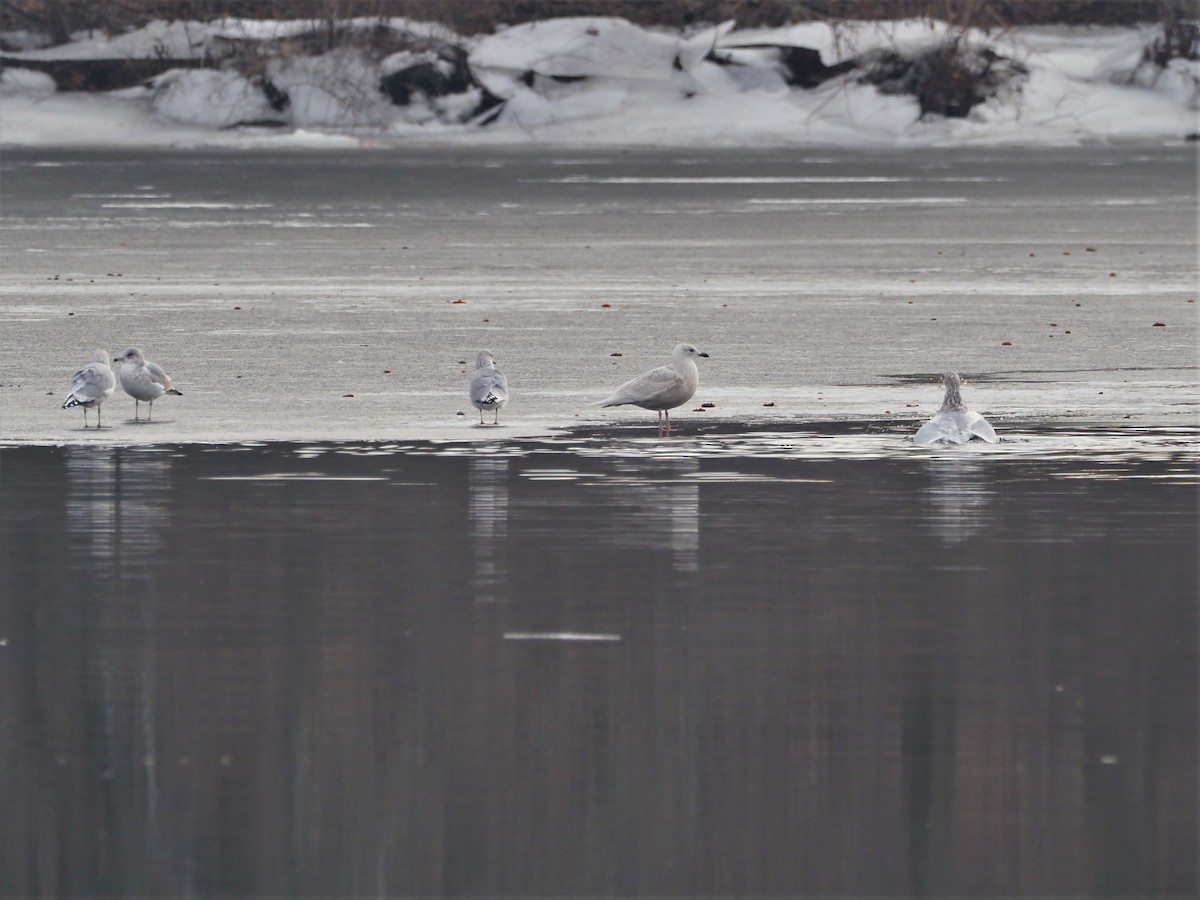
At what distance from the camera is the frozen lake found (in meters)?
5.92

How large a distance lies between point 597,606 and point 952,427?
4.41 meters

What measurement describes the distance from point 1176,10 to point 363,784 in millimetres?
64554

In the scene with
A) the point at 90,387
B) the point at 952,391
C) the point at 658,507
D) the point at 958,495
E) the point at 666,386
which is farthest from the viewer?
the point at 90,387

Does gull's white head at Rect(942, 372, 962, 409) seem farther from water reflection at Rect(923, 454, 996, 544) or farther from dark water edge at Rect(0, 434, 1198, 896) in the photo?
dark water edge at Rect(0, 434, 1198, 896)

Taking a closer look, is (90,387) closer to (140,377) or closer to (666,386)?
(140,377)

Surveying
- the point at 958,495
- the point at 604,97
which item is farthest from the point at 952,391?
the point at 604,97

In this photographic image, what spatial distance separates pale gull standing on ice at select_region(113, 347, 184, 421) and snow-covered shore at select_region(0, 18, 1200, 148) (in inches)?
1901

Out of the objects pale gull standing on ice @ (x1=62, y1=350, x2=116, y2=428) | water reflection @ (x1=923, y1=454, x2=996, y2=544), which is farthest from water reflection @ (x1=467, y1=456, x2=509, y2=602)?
pale gull standing on ice @ (x1=62, y1=350, x2=116, y2=428)

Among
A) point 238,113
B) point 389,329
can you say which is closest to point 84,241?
point 389,329

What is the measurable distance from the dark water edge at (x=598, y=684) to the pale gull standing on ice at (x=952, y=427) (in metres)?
1.02

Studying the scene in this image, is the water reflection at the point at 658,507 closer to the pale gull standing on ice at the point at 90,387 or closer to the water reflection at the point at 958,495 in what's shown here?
the water reflection at the point at 958,495

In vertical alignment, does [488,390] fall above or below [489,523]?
above

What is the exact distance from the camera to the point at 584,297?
21875 mm

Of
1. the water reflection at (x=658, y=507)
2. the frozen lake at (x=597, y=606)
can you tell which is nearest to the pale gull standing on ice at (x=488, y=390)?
the frozen lake at (x=597, y=606)
